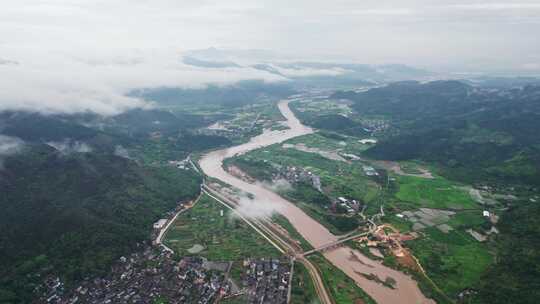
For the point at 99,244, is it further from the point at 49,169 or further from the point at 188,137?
the point at 188,137

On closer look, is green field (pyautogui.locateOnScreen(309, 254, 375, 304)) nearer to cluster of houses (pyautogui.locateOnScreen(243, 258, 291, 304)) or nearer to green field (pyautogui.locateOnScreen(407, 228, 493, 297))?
cluster of houses (pyautogui.locateOnScreen(243, 258, 291, 304))

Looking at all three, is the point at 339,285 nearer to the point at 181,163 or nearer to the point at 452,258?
the point at 452,258

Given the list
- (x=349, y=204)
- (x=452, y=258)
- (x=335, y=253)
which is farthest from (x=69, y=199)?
(x=452, y=258)

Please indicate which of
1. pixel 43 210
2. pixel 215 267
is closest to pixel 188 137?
pixel 43 210

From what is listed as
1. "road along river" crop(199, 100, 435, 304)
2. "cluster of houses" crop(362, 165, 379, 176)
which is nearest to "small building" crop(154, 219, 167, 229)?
"road along river" crop(199, 100, 435, 304)

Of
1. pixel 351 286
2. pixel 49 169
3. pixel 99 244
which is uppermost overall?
pixel 49 169

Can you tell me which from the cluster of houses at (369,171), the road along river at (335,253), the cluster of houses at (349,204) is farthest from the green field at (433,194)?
the road along river at (335,253)
